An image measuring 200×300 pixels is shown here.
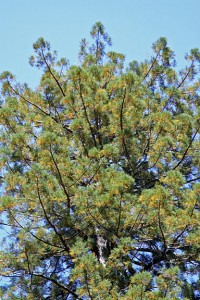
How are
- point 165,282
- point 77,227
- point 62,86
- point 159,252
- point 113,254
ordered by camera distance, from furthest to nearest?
point 62,86 < point 159,252 < point 77,227 < point 113,254 < point 165,282

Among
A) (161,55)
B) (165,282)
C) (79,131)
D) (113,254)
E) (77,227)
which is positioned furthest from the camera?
(161,55)

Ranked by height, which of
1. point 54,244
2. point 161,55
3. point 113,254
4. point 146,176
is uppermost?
point 161,55

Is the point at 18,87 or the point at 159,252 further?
the point at 18,87

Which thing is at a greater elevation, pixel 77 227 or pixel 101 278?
pixel 77 227

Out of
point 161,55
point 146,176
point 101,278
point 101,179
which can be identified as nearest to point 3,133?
point 101,179

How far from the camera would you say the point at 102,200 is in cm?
475

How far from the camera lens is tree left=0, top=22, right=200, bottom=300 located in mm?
4547

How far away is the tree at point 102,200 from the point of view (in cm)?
455

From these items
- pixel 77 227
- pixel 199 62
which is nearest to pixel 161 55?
pixel 199 62

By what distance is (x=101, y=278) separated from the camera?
448cm

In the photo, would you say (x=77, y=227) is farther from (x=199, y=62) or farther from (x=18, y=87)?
(x=199, y=62)

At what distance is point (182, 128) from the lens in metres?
6.27

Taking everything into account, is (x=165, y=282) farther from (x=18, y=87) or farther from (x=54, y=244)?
(x=18, y=87)

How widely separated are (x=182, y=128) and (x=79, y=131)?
163cm
